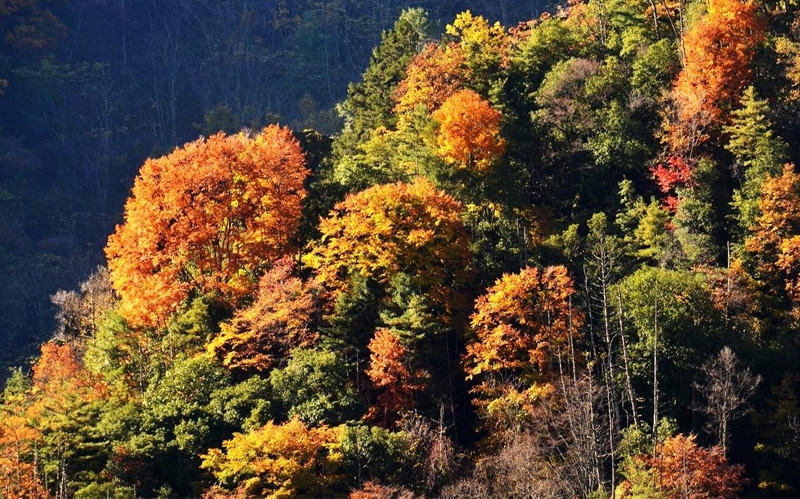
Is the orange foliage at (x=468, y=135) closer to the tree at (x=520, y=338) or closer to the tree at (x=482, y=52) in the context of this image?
the tree at (x=482, y=52)

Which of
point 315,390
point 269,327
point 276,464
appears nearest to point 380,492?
point 276,464

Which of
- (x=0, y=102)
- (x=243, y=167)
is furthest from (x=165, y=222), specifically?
(x=0, y=102)

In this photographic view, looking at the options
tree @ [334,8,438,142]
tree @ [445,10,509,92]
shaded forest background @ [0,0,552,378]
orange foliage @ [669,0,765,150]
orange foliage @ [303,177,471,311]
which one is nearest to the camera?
orange foliage @ [303,177,471,311]

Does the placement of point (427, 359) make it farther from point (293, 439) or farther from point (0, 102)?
point (0, 102)

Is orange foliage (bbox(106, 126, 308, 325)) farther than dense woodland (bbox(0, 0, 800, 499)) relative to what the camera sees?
Yes

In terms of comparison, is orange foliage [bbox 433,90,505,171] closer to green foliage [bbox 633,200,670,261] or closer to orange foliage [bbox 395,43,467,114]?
orange foliage [bbox 395,43,467,114]

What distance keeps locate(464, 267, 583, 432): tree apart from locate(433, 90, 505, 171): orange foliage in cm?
851

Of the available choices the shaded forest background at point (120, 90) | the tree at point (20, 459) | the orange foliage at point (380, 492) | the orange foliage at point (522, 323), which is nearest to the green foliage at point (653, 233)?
the orange foliage at point (522, 323)

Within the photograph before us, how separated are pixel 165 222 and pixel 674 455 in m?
23.2

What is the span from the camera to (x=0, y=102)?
4402 inches

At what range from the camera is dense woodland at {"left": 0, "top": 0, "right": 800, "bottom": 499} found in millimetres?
43094

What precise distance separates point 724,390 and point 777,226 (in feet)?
32.0

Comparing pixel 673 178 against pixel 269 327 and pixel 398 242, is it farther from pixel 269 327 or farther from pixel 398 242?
pixel 269 327

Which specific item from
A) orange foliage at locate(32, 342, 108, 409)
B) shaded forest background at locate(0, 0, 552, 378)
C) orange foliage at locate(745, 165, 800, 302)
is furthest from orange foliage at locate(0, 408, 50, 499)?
shaded forest background at locate(0, 0, 552, 378)
